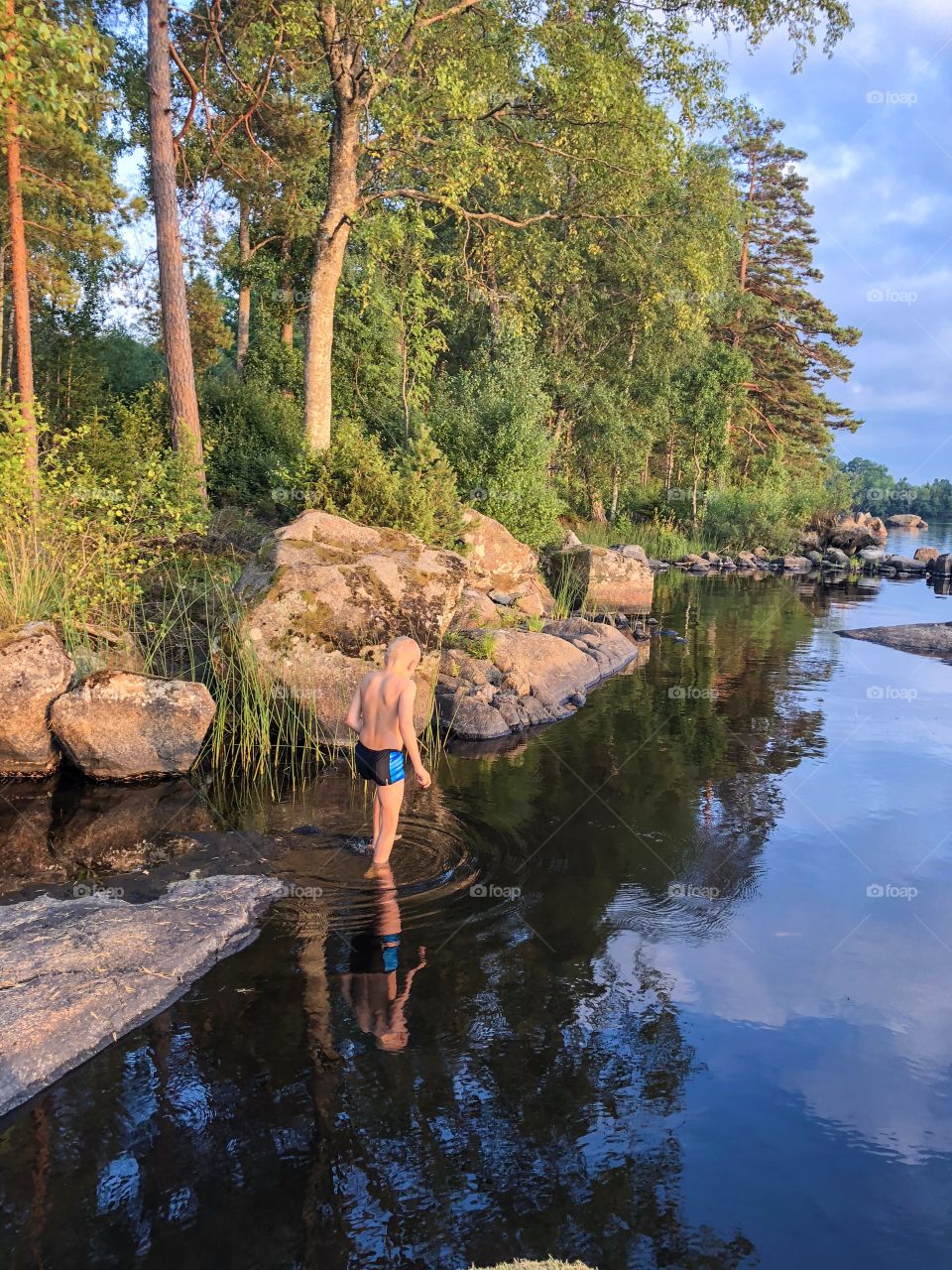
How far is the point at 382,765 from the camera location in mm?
7527

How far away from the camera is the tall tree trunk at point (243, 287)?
2884 cm

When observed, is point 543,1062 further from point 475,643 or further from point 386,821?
point 475,643

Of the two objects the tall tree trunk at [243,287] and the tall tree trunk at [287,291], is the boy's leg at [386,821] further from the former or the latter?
the tall tree trunk at [243,287]

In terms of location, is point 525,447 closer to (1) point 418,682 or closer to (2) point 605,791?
(1) point 418,682

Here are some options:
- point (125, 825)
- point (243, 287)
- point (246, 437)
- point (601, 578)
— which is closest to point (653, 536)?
point (601, 578)

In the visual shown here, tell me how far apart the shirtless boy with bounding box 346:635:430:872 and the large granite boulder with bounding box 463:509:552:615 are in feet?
32.2

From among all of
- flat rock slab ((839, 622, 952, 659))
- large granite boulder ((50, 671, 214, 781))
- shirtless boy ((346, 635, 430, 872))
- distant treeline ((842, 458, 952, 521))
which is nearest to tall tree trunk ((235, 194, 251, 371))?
flat rock slab ((839, 622, 952, 659))

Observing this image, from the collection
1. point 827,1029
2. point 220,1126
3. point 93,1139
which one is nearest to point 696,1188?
point 827,1029

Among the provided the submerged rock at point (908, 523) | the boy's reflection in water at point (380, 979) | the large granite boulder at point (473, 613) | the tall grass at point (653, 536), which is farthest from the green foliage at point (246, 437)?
the submerged rock at point (908, 523)

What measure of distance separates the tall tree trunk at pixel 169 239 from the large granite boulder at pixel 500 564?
525cm

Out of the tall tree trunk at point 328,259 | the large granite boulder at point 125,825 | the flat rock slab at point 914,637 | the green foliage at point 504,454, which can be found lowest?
the large granite boulder at point 125,825

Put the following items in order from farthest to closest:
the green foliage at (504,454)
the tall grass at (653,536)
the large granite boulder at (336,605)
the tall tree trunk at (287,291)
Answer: the tall grass at (653,536) < the tall tree trunk at (287,291) < the green foliage at (504,454) < the large granite boulder at (336,605)

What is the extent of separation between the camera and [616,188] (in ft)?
68.6

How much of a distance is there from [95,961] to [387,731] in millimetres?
2781
